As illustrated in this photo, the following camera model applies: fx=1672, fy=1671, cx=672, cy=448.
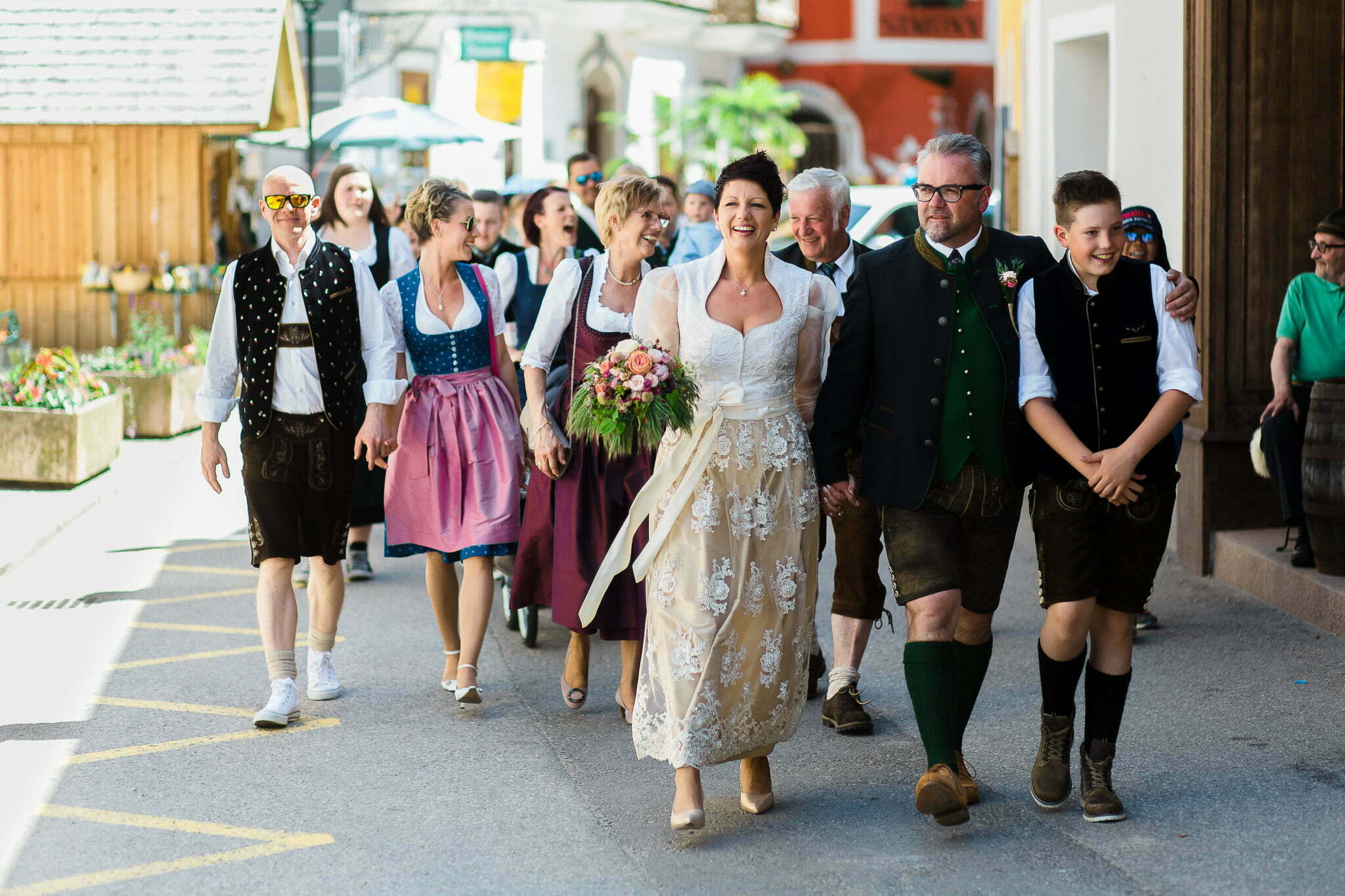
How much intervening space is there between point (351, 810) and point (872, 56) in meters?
40.6

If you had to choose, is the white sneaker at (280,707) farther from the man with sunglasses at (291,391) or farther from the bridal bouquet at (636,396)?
the bridal bouquet at (636,396)

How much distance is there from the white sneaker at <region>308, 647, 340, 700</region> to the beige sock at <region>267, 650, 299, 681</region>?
10.5 inches

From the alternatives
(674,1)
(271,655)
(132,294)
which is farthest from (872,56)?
(271,655)

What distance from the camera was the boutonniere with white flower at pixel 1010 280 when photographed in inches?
194

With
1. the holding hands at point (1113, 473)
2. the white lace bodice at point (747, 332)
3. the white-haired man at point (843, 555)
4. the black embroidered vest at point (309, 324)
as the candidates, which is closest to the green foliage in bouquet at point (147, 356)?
the black embroidered vest at point (309, 324)

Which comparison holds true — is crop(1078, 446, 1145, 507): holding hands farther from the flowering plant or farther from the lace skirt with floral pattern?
the flowering plant

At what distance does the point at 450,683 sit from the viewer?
265 inches

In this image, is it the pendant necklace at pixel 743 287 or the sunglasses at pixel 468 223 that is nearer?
the pendant necklace at pixel 743 287

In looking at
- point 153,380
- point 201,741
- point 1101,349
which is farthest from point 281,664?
point 153,380

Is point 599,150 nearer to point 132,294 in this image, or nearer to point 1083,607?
point 132,294

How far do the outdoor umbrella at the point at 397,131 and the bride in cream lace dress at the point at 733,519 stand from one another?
12926mm

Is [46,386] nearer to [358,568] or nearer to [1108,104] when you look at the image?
[358,568]

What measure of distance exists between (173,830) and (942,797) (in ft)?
7.54

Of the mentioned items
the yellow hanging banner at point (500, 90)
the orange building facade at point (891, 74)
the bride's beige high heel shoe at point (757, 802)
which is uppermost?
the orange building facade at point (891, 74)
